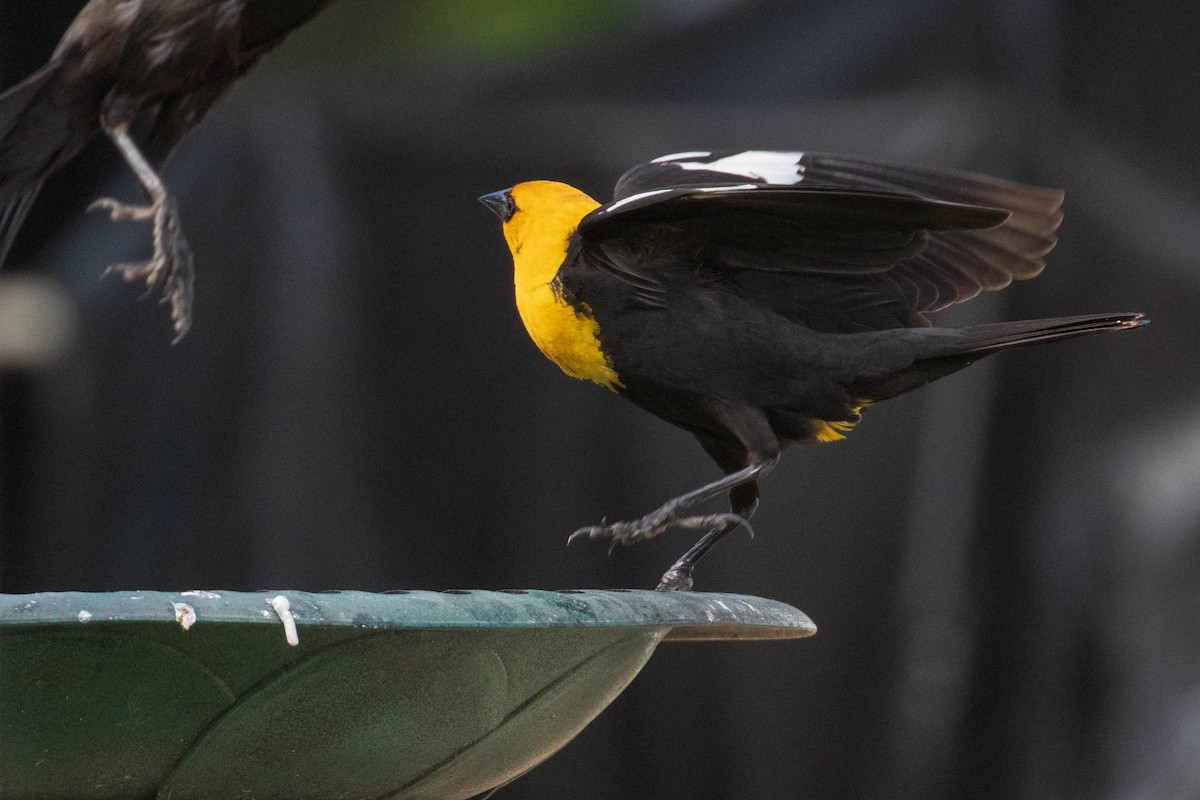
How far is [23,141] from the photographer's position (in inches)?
58.8

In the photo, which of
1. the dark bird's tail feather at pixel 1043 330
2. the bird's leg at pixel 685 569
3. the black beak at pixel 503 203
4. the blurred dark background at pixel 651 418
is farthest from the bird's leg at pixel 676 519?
the blurred dark background at pixel 651 418

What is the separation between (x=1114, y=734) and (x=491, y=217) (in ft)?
4.41

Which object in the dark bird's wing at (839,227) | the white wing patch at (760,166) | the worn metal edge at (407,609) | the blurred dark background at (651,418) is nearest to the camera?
the worn metal edge at (407,609)

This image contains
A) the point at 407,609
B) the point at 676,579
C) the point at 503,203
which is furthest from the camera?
the point at 676,579

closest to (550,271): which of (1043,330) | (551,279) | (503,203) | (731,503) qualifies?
(551,279)

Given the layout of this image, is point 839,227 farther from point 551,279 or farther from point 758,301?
point 551,279

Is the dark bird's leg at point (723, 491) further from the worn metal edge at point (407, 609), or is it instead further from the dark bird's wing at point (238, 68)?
the dark bird's wing at point (238, 68)

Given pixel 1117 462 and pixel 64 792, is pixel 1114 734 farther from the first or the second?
pixel 64 792

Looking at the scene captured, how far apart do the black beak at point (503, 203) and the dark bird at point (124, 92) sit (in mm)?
326

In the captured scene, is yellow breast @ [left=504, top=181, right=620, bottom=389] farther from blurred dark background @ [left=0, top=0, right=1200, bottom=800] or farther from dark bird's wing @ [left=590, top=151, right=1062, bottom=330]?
blurred dark background @ [left=0, top=0, right=1200, bottom=800]

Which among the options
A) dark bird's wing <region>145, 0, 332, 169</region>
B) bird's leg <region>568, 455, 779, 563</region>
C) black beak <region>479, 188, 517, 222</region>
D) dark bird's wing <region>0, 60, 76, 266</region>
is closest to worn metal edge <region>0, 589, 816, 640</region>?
bird's leg <region>568, 455, 779, 563</region>

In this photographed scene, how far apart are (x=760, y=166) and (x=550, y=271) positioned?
0.30m

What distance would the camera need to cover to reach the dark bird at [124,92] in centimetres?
147

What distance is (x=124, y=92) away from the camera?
5.06 feet
